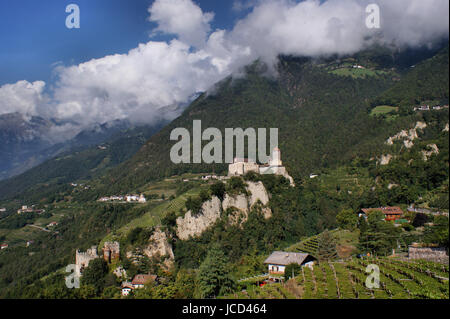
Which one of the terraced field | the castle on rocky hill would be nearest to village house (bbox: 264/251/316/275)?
the terraced field

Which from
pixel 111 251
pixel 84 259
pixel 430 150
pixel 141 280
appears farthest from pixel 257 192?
pixel 84 259

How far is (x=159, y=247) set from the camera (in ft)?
106

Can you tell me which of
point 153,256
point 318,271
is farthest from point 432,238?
point 153,256

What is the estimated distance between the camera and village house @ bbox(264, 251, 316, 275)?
2781 centimetres

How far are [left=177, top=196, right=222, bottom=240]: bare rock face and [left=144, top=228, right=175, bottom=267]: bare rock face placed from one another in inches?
129

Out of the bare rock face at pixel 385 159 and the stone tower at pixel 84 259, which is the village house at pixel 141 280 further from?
the bare rock face at pixel 385 159

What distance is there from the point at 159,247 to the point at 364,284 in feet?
68.2

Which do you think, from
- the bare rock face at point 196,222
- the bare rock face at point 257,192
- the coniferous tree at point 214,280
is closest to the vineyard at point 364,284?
the coniferous tree at point 214,280

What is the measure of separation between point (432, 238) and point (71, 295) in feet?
71.8

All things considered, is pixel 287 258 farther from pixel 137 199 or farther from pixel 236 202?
pixel 137 199

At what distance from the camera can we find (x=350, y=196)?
154ft
